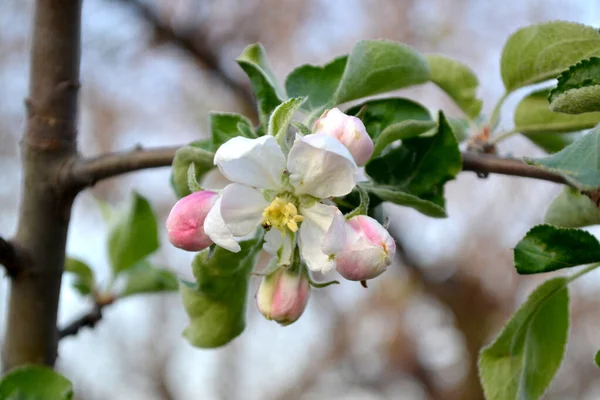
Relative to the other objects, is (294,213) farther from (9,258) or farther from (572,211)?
(9,258)

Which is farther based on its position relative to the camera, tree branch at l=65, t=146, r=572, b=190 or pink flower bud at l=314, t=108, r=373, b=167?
tree branch at l=65, t=146, r=572, b=190

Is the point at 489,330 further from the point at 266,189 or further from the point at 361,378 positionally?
the point at 266,189

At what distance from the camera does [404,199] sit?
1.55 ft

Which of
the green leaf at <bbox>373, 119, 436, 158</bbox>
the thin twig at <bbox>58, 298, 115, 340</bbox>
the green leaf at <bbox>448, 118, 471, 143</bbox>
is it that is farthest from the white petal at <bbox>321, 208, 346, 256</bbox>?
the thin twig at <bbox>58, 298, 115, 340</bbox>

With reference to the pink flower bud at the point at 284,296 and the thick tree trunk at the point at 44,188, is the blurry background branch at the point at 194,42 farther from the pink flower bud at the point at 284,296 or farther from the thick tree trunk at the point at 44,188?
the pink flower bud at the point at 284,296

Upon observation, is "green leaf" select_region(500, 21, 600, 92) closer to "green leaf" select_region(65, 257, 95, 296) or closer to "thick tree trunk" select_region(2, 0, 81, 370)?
"thick tree trunk" select_region(2, 0, 81, 370)

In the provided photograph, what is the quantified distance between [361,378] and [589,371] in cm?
125

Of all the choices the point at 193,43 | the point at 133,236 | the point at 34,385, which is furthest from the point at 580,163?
the point at 193,43

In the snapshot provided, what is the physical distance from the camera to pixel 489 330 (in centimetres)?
292

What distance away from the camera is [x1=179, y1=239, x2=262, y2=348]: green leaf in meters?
0.51

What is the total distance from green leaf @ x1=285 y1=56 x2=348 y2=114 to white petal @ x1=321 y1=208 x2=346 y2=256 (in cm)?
19

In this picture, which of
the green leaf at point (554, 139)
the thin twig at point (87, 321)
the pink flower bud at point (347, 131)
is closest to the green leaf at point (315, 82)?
the pink flower bud at point (347, 131)

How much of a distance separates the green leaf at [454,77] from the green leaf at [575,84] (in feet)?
0.77

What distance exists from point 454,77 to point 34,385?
538mm
